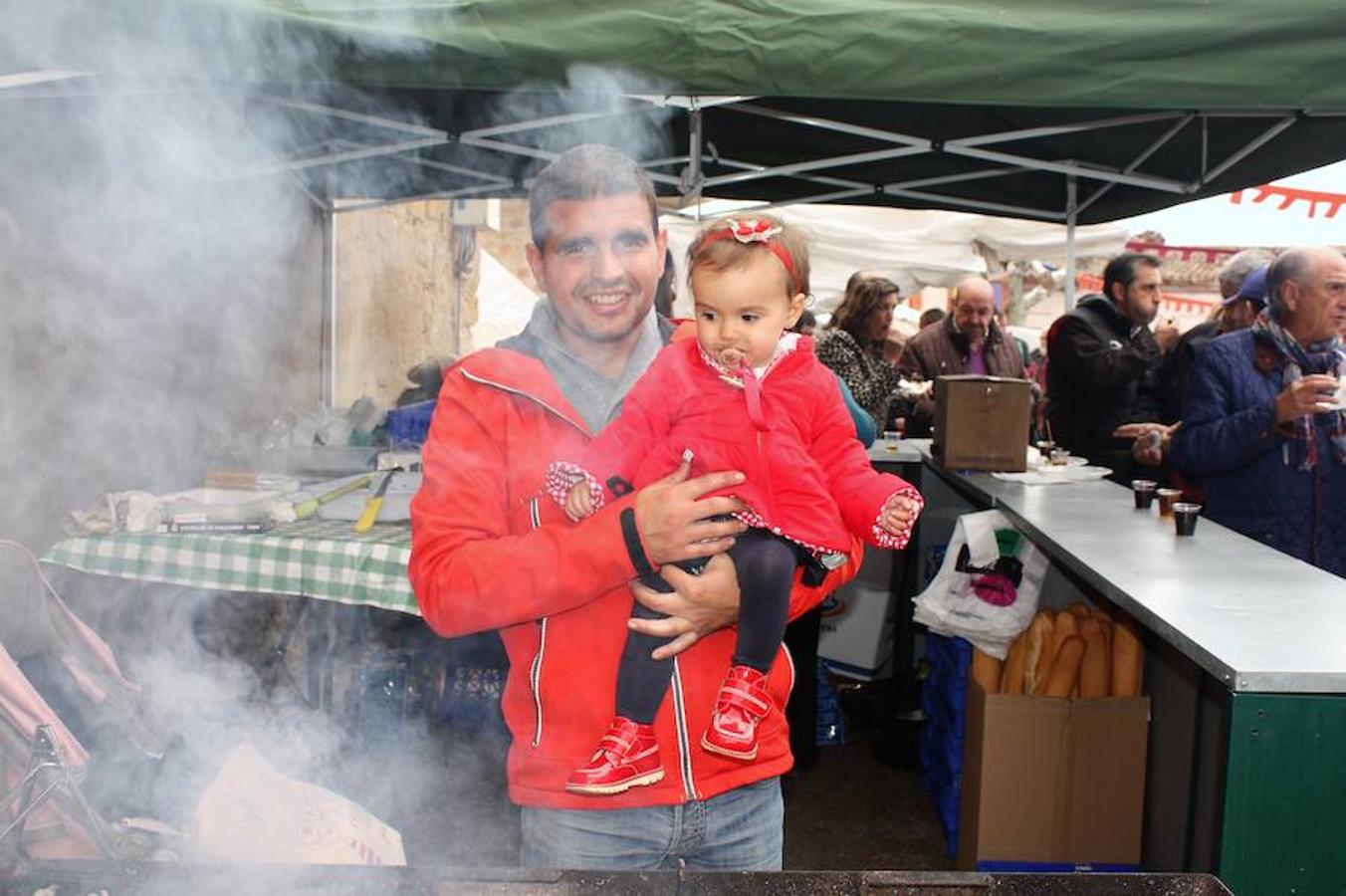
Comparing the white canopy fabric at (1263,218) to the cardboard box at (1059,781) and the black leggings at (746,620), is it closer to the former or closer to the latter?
the cardboard box at (1059,781)

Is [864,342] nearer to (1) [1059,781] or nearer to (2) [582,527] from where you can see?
(1) [1059,781]

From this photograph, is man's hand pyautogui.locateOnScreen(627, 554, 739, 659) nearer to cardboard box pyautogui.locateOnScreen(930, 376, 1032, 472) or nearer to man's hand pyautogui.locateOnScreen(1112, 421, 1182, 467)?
cardboard box pyautogui.locateOnScreen(930, 376, 1032, 472)

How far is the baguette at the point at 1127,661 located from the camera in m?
3.37

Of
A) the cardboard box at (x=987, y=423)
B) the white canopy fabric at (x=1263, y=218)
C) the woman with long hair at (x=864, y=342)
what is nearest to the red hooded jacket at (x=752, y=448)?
the cardboard box at (x=987, y=423)

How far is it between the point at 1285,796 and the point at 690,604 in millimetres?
1326

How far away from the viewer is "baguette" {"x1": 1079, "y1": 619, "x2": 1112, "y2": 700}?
134 inches

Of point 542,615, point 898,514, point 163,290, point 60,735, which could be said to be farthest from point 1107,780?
point 163,290

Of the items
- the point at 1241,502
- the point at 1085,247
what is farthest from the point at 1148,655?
the point at 1085,247

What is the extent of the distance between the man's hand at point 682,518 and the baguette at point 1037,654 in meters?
2.24

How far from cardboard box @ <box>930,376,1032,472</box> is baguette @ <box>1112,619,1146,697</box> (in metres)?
1.15

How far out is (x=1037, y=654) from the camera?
3500 mm

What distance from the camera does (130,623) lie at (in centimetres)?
373

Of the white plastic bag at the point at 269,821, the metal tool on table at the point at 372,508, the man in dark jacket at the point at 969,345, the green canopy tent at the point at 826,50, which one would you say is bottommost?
the white plastic bag at the point at 269,821

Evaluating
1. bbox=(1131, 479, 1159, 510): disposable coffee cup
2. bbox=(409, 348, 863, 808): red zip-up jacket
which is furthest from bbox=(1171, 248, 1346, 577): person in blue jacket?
bbox=(409, 348, 863, 808): red zip-up jacket
